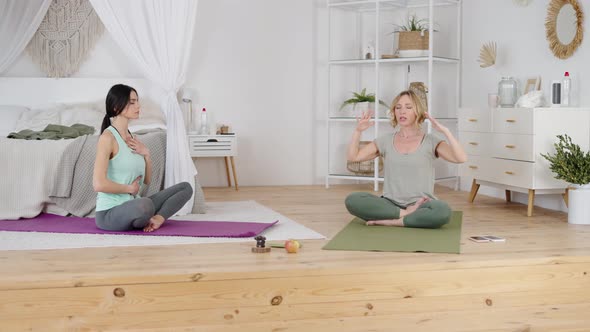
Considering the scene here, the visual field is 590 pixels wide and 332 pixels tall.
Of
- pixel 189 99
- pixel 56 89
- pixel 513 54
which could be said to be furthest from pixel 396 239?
pixel 56 89

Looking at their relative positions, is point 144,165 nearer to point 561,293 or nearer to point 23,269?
point 23,269

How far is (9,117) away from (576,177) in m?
4.22

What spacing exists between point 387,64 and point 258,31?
123cm

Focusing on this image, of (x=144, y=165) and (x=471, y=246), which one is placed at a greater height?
(x=144, y=165)

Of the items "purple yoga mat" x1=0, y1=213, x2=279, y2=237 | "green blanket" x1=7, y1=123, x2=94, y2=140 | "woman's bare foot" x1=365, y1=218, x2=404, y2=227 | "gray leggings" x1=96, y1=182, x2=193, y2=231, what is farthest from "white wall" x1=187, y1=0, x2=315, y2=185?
"woman's bare foot" x1=365, y1=218, x2=404, y2=227

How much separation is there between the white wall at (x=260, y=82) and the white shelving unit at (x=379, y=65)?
237 millimetres

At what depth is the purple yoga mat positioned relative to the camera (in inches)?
161

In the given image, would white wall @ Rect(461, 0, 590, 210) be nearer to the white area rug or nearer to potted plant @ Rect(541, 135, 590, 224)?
potted plant @ Rect(541, 135, 590, 224)

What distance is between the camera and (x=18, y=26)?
6363 mm

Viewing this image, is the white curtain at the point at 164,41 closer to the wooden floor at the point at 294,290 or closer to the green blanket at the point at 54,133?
the green blanket at the point at 54,133

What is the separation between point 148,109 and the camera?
6.36 m

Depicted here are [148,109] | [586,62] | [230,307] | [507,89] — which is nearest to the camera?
[230,307]

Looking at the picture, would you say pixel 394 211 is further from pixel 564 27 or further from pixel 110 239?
pixel 564 27

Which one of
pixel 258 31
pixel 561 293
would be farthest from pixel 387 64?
pixel 561 293
